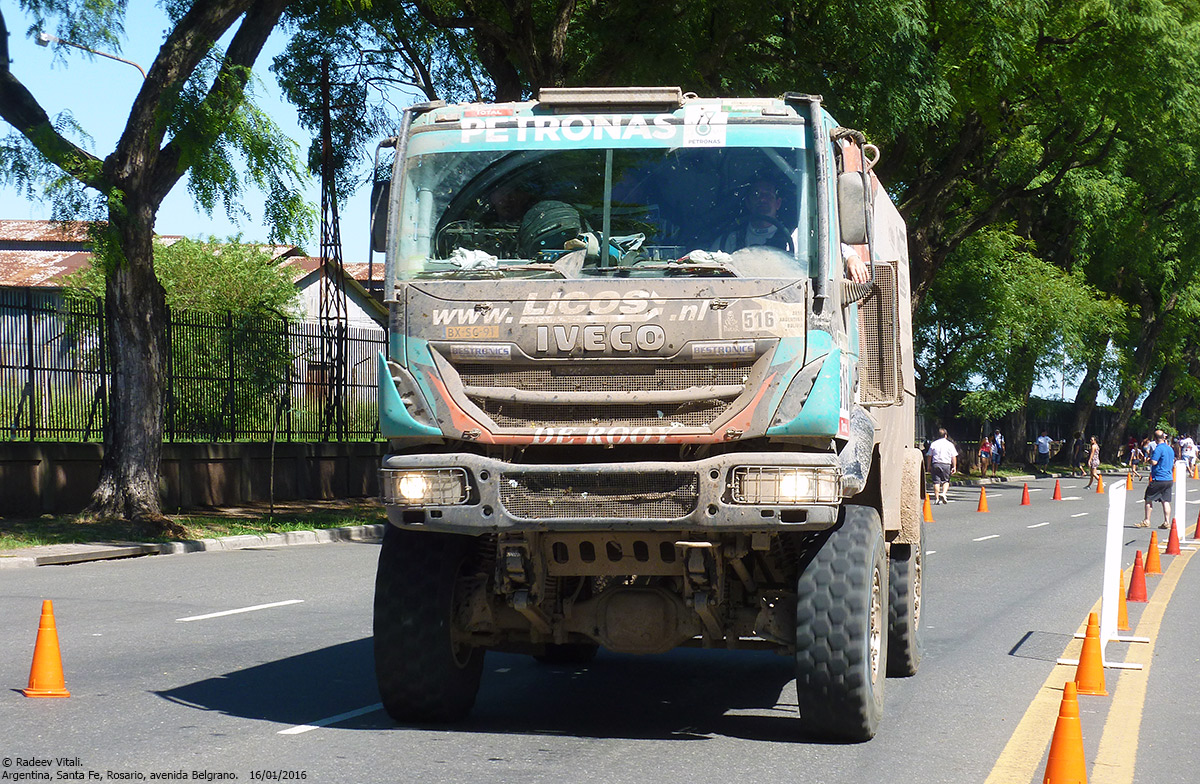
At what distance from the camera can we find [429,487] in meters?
6.62

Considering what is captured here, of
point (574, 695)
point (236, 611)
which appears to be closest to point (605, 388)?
point (574, 695)

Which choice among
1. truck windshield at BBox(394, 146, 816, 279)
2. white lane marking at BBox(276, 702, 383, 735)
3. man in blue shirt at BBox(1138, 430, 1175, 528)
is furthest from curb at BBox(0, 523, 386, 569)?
man in blue shirt at BBox(1138, 430, 1175, 528)

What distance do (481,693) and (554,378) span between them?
255cm

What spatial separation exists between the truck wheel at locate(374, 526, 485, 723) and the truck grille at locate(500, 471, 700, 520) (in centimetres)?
89

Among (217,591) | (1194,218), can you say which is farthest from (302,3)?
(1194,218)

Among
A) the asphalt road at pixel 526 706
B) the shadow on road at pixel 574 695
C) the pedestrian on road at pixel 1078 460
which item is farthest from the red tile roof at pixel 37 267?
→ the shadow on road at pixel 574 695

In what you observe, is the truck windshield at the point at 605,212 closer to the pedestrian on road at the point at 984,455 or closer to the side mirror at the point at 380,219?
the side mirror at the point at 380,219

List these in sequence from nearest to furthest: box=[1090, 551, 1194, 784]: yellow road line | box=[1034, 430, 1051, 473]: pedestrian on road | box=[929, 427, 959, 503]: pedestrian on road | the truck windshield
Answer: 1. box=[1090, 551, 1194, 784]: yellow road line
2. the truck windshield
3. box=[929, 427, 959, 503]: pedestrian on road
4. box=[1034, 430, 1051, 473]: pedestrian on road

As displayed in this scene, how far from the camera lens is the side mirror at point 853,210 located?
6.98m

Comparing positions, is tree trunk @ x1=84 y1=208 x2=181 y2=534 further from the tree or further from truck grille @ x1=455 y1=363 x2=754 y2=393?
truck grille @ x1=455 y1=363 x2=754 y2=393

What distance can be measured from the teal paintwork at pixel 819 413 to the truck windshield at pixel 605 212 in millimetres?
641

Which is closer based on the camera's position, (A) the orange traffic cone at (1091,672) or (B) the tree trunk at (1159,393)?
(A) the orange traffic cone at (1091,672)

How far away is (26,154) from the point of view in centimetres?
1770

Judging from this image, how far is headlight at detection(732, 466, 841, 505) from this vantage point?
640 cm
